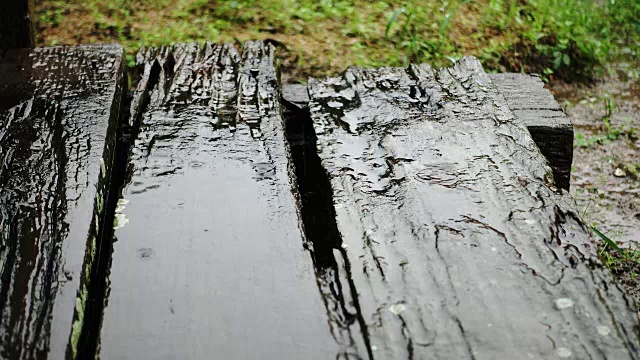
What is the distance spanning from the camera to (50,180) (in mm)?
1523

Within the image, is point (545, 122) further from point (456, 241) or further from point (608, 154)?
point (608, 154)

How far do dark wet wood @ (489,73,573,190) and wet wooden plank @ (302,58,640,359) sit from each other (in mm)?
201

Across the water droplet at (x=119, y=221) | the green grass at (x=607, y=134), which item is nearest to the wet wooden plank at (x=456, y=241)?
the water droplet at (x=119, y=221)

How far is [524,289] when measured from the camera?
1178mm

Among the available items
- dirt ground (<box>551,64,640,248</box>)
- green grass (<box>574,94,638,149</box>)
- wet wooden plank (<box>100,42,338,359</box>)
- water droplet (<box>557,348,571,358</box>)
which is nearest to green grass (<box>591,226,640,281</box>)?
dirt ground (<box>551,64,640,248</box>)

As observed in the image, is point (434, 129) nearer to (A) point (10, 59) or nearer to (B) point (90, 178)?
(B) point (90, 178)

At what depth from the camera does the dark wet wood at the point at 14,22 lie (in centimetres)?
269

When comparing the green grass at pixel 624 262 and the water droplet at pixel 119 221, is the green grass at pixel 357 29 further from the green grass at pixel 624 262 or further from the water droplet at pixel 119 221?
the water droplet at pixel 119 221

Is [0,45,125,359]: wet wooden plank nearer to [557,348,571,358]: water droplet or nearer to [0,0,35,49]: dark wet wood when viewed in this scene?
[0,0,35,49]: dark wet wood

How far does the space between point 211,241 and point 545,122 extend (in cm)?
128

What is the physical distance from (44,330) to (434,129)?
1.17 meters

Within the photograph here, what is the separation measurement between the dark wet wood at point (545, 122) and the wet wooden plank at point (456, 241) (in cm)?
20

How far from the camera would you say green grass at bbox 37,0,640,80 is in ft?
14.5

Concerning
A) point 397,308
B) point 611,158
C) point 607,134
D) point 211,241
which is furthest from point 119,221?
point 607,134
